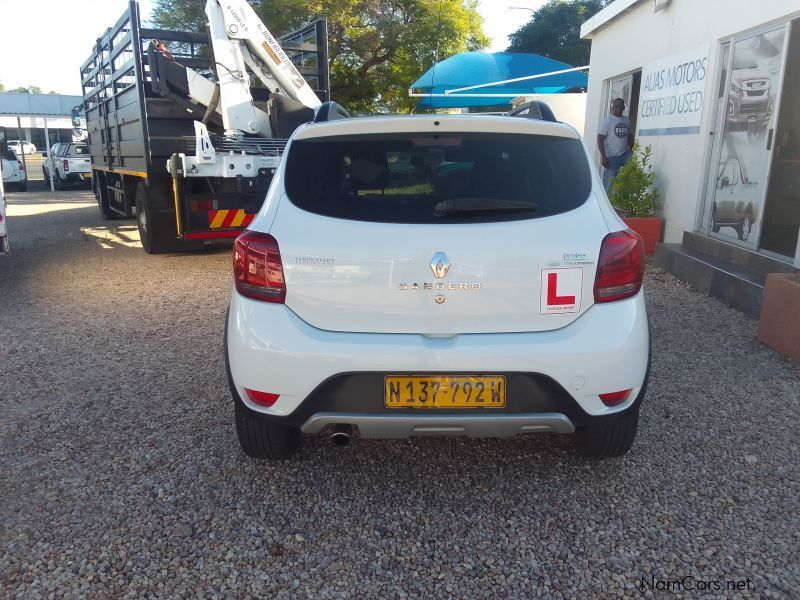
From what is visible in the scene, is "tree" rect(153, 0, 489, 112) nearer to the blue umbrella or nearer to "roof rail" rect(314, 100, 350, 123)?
the blue umbrella

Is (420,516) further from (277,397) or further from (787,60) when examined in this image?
(787,60)

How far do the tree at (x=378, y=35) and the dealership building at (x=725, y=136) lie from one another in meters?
14.2

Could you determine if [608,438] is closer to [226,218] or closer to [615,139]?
[226,218]

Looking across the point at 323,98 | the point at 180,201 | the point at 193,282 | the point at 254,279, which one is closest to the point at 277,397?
the point at 254,279

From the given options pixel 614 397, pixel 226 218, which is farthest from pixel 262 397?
pixel 226 218

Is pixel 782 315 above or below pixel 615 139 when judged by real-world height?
below

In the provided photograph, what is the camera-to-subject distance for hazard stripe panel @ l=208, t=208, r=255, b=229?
8055 millimetres

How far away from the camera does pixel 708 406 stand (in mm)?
3912

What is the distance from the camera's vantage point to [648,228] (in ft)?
28.1

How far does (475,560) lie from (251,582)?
2.67ft

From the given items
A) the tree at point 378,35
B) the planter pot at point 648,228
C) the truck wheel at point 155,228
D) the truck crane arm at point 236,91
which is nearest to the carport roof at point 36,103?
the tree at point 378,35

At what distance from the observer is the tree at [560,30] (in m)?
40.5

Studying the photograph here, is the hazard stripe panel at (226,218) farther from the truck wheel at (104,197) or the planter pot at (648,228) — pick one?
the truck wheel at (104,197)

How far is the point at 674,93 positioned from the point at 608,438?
22.3ft
